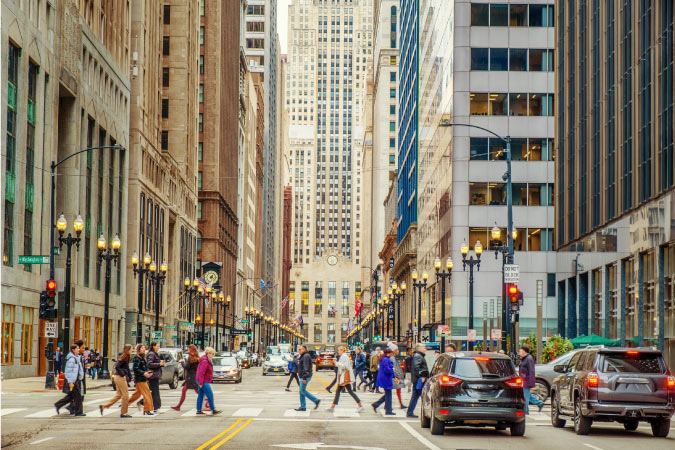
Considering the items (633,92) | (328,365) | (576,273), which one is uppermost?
(633,92)

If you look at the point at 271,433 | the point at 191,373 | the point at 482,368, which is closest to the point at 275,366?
the point at 191,373

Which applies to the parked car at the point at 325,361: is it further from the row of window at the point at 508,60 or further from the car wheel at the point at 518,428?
the car wheel at the point at 518,428

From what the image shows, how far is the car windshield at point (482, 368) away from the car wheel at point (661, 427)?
358 centimetres

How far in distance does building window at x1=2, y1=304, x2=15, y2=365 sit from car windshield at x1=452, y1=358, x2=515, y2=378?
1273 inches

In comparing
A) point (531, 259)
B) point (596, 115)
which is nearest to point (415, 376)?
point (596, 115)

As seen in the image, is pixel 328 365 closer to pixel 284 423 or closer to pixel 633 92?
pixel 633 92

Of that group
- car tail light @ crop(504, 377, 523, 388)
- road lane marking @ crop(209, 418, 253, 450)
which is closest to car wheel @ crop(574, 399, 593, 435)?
car tail light @ crop(504, 377, 523, 388)

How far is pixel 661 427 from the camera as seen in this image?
2212 centimetres

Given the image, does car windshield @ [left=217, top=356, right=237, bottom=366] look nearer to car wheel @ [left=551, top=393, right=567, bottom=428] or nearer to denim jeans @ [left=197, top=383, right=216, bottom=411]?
denim jeans @ [left=197, top=383, right=216, bottom=411]

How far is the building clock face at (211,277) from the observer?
117 meters

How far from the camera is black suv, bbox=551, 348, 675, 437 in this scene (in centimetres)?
2169

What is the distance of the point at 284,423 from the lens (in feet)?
79.2

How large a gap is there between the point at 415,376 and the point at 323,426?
14.5 ft

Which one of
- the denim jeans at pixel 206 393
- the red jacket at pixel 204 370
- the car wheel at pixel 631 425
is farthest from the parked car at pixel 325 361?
the car wheel at pixel 631 425
